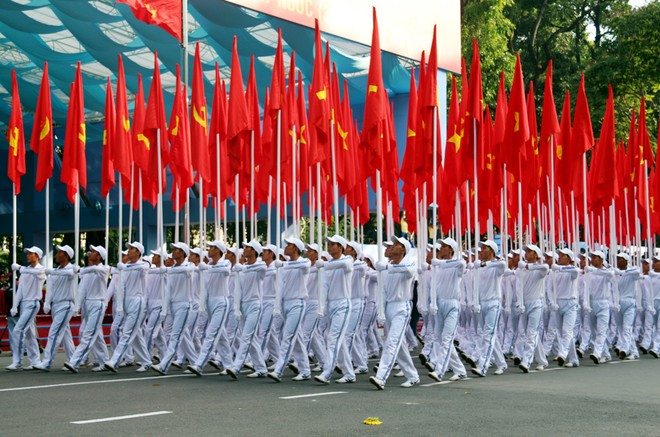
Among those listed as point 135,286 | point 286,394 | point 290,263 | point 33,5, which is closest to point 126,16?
point 33,5

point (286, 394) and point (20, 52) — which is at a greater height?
point (20, 52)

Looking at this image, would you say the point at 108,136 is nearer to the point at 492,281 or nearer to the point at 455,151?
the point at 455,151

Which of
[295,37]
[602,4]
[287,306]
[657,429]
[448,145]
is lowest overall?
[657,429]

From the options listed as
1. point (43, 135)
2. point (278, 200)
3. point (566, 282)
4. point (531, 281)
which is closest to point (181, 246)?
point (278, 200)

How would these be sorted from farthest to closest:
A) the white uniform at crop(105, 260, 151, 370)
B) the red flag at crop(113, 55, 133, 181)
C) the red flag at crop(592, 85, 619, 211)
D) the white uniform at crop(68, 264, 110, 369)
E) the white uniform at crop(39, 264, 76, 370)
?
1. the red flag at crop(592, 85, 619, 211)
2. the red flag at crop(113, 55, 133, 181)
3. the white uniform at crop(39, 264, 76, 370)
4. the white uniform at crop(105, 260, 151, 370)
5. the white uniform at crop(68, 264, 110, 369)

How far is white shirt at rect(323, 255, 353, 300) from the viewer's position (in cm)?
1375

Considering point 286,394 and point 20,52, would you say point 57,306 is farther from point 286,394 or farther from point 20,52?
point 20,52

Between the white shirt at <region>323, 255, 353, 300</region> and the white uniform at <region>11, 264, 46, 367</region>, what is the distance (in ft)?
16.2

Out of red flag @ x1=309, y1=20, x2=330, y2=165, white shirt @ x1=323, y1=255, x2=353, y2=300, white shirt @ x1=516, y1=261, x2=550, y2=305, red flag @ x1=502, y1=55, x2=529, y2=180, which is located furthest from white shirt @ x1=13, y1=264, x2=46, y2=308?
red flag @ x1=502, y1=55, x2=529, y2=180

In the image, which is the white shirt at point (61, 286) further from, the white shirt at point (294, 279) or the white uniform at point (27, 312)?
the white shirt at point (294, 279)

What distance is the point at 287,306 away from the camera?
14.3 m

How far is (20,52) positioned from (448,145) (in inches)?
643

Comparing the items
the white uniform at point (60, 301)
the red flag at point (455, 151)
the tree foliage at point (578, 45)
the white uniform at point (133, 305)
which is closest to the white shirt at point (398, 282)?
the white uniform at point (133, 305)

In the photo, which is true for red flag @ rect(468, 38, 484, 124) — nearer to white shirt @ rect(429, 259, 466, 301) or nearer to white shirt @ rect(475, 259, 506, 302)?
white shirt @ rect(475, 259, 506, 302)
